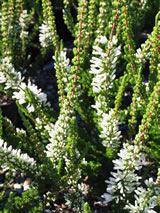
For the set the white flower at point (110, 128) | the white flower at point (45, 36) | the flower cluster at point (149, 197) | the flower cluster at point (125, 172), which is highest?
the white flower at point (45, 36)

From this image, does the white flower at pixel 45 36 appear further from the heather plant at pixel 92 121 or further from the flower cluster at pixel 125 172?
the flower cluster at pixel 125 172

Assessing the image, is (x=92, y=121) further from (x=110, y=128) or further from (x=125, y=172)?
(x=125, y=172)

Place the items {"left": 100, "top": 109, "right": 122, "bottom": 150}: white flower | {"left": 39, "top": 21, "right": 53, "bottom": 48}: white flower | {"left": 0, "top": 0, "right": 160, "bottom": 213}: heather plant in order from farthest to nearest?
{"left": 39, "top": 21, "right": 53, "bottom": 48}: white flower → {"left": 100, "top": 109, "right": 122, "bottom": 150}: white flower → {"left": 0, "top": 0, "right": 160, "bottom": 213}: heather plant

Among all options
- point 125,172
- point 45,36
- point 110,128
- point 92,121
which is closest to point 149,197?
point 125,172

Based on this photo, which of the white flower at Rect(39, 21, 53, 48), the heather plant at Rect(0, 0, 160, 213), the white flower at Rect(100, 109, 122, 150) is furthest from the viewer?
the white flower at Rect(39, 21, 53, 48)

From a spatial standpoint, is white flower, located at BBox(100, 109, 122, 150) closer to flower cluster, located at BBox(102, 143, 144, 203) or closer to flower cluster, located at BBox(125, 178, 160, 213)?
flower cluster, located at BBox(102, 143, 144, 203)

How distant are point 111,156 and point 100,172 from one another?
170 mm

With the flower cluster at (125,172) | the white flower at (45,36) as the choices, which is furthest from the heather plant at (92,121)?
the white flower at (45,36)

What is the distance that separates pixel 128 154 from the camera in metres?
1.00

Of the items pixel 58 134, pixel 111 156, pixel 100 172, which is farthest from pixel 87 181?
pixel 58 134

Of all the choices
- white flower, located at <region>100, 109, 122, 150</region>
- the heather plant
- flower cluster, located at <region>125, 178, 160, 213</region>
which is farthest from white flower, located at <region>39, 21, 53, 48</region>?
flower cluster, located at <region>125, 178, 160, 213</region>

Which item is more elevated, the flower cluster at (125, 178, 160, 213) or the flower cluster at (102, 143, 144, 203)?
the flower cluster at (102, 143, 144, 203)

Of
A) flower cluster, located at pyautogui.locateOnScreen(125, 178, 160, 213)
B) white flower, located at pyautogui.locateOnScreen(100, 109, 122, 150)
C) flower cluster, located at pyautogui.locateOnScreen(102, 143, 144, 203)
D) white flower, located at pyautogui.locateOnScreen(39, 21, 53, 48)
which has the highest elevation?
white flower, located at pyautogui.locateOnScreen(39, 21, 53, 48)

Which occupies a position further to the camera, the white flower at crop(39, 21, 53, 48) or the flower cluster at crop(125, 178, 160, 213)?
the white flower at crop(39, 21, 53, 48)
